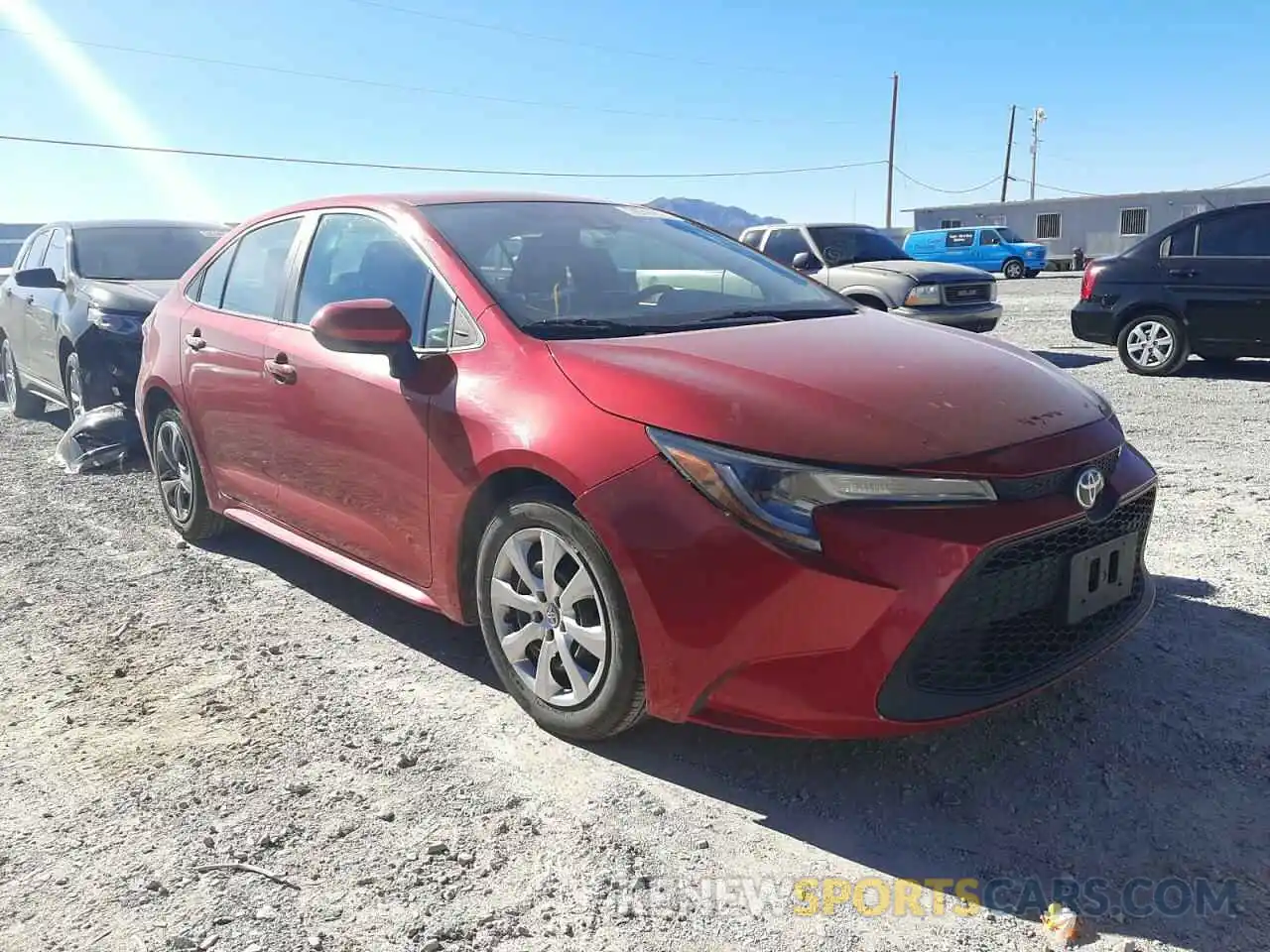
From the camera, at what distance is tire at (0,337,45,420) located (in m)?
9.05

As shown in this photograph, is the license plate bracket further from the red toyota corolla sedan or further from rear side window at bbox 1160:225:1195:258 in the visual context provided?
rear side window at bbox 1160:225:1195:258

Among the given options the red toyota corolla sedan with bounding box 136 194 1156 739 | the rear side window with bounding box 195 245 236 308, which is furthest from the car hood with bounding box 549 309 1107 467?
the rear side window with bounding box 195 245 236 308

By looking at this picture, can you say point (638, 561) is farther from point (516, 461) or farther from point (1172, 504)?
point (1172, 504)

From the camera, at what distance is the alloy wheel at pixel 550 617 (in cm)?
275

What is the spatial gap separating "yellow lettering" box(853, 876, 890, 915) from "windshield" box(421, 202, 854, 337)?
167 cm

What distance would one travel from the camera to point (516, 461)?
2812 millimetres

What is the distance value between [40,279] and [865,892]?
24.9 feet

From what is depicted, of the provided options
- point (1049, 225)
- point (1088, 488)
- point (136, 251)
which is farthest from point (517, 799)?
point (1049, 225)

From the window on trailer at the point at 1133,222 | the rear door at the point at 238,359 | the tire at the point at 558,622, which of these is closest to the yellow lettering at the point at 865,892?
the tire at the point at 558,622

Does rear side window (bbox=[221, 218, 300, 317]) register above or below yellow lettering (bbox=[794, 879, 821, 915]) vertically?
above

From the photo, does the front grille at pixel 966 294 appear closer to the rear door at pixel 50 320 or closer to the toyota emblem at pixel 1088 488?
the rear door at pixel 50 320

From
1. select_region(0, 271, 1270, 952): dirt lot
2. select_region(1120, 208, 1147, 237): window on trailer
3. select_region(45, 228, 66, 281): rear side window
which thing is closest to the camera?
select_region(0, 271, 1270, 952): dirt lot

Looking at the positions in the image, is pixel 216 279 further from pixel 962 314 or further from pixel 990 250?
pixel 990 250

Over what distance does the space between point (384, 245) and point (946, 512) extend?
7.30ft
